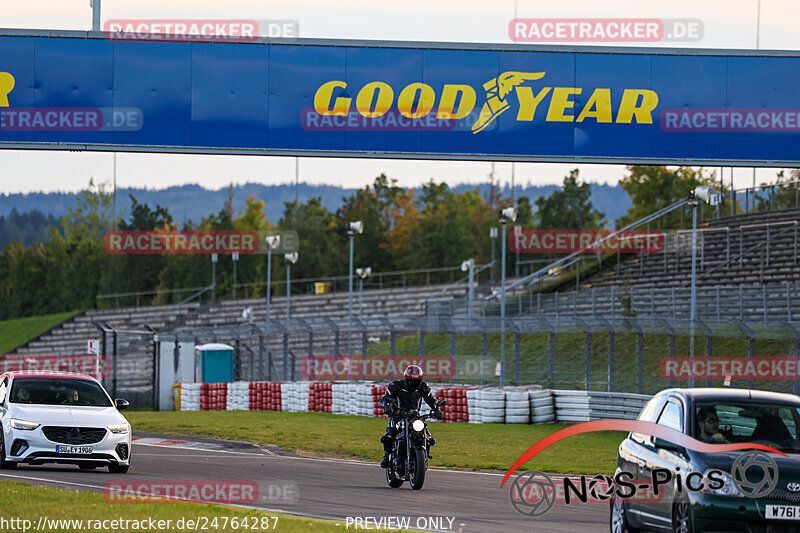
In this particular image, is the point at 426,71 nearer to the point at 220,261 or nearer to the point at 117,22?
the point at 117,22

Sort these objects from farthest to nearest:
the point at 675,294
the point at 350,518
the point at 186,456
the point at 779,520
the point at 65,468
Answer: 1. the point at 675,294
2. the point at 186,456
3. the point at 65,468
4. the point at 350,518
5. the point at 779,520

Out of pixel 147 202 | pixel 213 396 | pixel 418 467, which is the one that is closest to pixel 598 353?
pixel 213 396

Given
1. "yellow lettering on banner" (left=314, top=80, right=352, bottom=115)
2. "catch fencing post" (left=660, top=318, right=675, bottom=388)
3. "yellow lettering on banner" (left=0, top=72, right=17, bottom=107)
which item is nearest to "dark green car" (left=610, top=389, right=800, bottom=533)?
"yellow lettering on banner" (left=314, top=80, right=352, bottom=115)

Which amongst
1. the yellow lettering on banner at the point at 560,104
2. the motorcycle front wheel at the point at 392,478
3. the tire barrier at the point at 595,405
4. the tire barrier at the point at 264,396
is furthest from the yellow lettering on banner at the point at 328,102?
the tire barrier at the point at 264,396

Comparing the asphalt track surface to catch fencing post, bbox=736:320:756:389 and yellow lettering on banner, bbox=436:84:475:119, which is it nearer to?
yellow lettering on banner, bbox=436:84:475:119

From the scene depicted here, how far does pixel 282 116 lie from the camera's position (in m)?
22.4

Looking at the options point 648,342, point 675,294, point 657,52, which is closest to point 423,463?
point 657,52

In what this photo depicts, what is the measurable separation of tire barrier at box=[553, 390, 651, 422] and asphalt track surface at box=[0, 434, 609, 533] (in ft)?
23.4

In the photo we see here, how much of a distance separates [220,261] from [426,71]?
85287mm

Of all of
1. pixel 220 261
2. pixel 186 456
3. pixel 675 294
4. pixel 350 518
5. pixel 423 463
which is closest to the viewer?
pixel 350 518

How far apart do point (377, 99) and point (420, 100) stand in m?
0.79

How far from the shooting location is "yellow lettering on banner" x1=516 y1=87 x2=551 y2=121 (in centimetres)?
2227

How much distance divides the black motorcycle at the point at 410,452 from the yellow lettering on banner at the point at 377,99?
827cm

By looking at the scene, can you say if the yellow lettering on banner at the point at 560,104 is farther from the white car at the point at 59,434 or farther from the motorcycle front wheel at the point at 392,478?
the white car at the point at 59,434
